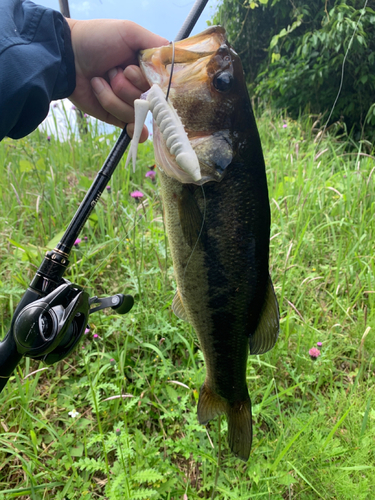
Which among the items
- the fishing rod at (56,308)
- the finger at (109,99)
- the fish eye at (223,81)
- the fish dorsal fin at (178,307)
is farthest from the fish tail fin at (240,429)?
the finger at (109,99)

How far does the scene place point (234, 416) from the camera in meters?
1.28

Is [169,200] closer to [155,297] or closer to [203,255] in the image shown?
[203,255]

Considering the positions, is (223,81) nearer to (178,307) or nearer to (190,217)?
(190,217)

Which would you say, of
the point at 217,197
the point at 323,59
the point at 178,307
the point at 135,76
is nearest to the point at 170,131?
the point at 217,197

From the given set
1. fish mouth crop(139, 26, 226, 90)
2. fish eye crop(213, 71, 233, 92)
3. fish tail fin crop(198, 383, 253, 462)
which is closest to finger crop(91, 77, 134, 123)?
fish mouth crop(139, 26, 226, 90)

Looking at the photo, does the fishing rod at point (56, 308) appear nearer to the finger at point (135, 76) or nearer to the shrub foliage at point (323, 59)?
the finger at point (135, 76)

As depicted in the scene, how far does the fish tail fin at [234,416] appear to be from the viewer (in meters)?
1.23

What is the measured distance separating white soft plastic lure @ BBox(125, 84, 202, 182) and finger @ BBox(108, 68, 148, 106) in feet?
1.67

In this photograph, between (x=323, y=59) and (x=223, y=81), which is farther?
(x=323, y=59)

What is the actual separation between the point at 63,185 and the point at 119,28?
6.24 feet

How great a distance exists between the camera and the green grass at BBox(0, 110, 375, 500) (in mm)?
1373

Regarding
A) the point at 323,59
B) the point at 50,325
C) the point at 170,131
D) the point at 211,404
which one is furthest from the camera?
the point at 323,59

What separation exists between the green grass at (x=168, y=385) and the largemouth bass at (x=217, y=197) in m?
0.56

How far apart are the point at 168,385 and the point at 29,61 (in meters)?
1.58
